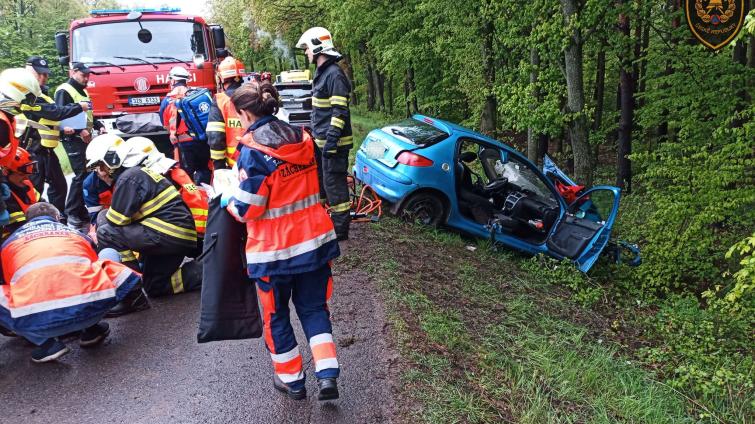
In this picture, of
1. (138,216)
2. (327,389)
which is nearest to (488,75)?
(138,216)

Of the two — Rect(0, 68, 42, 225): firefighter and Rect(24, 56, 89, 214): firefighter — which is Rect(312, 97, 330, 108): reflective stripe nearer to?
Rect(0, 68, 42, 225): firefighter

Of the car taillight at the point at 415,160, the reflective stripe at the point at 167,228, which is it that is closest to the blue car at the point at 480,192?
the car taillight at the point at 415,160

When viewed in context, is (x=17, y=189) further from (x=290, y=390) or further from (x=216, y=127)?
(x=290, y=390)

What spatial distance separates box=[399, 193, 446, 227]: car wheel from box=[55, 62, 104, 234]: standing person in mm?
3908

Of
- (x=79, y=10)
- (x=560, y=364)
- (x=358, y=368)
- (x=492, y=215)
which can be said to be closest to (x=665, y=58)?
(x=492, y=215)

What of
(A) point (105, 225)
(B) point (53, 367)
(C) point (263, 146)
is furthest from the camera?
(A) point (105, 225)

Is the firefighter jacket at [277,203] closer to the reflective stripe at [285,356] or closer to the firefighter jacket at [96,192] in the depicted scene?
the reflective stripe at [285,356]

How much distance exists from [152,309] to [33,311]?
115 cm

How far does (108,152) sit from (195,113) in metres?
1.81

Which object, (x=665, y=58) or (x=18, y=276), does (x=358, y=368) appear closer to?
(x=18, y=276)

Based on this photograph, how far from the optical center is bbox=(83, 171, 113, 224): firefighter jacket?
4.80 meters

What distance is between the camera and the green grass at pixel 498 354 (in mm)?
3283

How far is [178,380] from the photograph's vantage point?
3498 mm

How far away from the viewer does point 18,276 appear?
3.44 m
